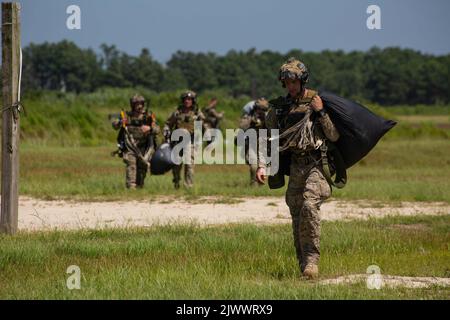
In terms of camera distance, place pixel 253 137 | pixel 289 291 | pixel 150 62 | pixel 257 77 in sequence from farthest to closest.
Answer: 1. pixel 257 77
2. pixel 150 62
3. pixel 253 137
4. pixel 289 291

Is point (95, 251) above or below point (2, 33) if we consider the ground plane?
below

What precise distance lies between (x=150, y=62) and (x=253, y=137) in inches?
4103

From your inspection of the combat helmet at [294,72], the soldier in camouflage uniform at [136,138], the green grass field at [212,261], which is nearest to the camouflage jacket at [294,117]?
the combat helmet at [294,72]

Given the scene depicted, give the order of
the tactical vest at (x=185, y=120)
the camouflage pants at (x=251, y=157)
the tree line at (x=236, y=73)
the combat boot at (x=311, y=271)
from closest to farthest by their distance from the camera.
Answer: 1. the combat boot at (x=311, y=271)
2. the tactical vest at (x=185, y=120)
3. the camouflage pants at (x=251, y=157)
4. the tree line at (x=236, y=73)

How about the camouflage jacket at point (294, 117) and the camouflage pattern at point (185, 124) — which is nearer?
the camouflage jacket at point (294, 117)

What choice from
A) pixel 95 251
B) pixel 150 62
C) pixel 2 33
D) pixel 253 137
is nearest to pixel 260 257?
pixel 95 251

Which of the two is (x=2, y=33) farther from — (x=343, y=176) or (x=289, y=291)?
(x=289, y=291)

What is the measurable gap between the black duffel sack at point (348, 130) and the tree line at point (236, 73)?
309 feet

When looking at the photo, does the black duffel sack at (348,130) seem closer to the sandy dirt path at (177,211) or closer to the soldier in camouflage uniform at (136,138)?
the sandy dirt path at (177,211)

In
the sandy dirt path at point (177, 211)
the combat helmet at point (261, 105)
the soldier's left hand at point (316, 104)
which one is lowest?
the sandy dirt path at point (177, 211)

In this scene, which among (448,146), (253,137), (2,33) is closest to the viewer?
(2,33)

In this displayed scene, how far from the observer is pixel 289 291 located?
9281mm

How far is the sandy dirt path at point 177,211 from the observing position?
625 inches

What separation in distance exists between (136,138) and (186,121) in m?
1.16
